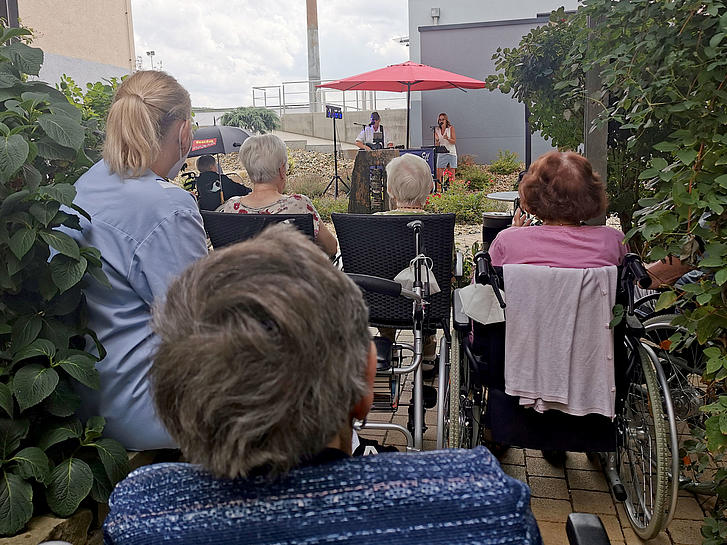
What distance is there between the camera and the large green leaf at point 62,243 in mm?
1754

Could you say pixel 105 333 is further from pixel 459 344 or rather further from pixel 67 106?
pixel 459 344

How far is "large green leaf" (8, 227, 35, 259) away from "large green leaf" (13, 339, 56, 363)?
0.75 feet

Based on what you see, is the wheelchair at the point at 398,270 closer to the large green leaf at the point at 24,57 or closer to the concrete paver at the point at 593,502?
the concrete paver at the point at 593,502

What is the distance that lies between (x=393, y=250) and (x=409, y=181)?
721 millimetres

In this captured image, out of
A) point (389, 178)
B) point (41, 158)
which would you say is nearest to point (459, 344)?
point (389, 178)

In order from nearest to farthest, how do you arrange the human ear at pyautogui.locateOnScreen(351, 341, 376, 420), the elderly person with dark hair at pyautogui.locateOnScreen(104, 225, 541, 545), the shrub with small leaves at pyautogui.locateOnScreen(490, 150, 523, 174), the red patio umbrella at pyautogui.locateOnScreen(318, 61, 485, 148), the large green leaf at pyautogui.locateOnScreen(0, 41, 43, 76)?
the elderly person with dark hair at pyautogui.locateOnScreen(104, 225, 541, 545), the human ear at pyautogui.locateOnScreen(351, 341, 376, 420), the large green leaf at pyautogui.locateOnScreen(0, 41, 43, 76), the red patio umbrella at pyautogui.locateOnScreen(318, 61, 485, 148), the shrub with small leaves at pyautogui.locateOnScreen(490, 150, 523, 174)

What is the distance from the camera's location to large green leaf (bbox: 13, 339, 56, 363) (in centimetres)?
175

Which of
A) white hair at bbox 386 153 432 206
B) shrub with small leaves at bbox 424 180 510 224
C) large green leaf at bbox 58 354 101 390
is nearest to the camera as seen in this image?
large green leaf at bbox 58 354 101 390

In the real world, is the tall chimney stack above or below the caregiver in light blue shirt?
above

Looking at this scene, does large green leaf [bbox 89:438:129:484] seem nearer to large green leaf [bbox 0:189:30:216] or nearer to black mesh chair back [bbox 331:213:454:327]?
large green leaf [bbox 0:189:30:216]

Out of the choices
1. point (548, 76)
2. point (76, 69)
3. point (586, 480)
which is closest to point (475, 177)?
Result: point (76, 69)

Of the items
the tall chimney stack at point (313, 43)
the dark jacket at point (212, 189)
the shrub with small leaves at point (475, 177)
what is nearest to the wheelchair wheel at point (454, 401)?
the dark jacket at point (212, 189)

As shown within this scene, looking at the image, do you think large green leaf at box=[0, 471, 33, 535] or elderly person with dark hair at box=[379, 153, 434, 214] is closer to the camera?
large green leaf at box=[0, 471, 33, 535]

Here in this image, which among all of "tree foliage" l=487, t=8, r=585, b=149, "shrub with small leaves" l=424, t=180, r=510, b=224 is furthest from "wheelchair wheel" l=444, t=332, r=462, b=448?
"shrub with small leaves" l=424, t=180, r=510, b=224
